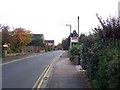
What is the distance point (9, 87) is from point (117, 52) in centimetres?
615

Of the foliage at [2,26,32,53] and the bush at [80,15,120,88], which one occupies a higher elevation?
the foliage at [2,26,32,53]

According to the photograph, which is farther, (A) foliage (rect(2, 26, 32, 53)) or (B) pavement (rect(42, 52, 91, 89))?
(A) foliage (rect(2, 26, 32, 53))

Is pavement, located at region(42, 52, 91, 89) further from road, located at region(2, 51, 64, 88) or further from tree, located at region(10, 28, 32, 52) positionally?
tree, located at region(10, 28, 32, 52)

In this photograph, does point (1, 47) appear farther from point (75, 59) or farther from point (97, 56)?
point (97, 56)

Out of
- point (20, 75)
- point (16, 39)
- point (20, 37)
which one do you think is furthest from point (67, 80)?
point (20, 37)

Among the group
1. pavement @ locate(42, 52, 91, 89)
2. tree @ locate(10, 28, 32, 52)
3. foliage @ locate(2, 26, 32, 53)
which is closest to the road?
pavement @ locate(42, 52, 91, 89)

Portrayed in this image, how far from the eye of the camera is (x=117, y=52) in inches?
446

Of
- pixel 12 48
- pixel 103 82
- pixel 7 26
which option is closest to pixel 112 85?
pixel 103 82

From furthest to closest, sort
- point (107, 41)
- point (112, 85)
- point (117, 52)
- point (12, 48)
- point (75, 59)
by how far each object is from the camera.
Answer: point (12, 48) < point (75, 59) < point (107, 41) < point (117, 52) < point (112, 85)

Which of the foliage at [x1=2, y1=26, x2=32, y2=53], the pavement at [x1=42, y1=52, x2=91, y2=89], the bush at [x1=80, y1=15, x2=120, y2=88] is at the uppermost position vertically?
the foliage at [x1=2, y1=26, x2=32, y2=53]

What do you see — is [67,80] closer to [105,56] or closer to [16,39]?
[105,56]


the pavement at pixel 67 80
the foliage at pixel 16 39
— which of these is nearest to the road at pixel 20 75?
the pavement at pixel 67 80

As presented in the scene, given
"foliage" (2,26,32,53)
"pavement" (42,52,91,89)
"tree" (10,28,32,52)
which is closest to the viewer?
"pavement" (42,52,91,89)

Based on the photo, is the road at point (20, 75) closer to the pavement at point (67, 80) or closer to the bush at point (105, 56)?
the pavement at point (67, 80)
